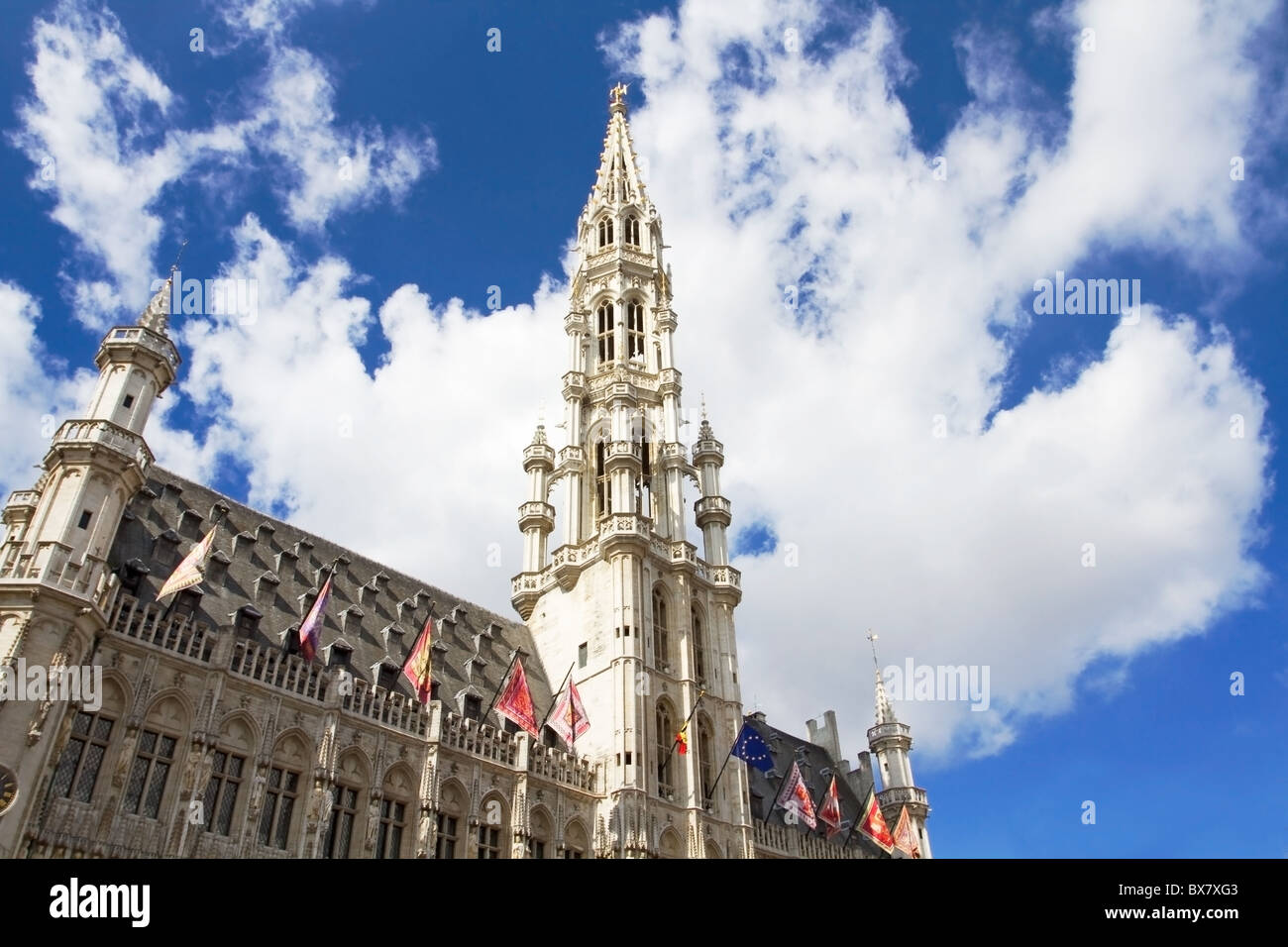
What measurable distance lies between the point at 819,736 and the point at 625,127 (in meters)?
50.4

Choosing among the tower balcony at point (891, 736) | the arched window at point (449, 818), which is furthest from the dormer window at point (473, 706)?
the tower balcony at point (891, 736)

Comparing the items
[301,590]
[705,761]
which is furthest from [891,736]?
[301,590]

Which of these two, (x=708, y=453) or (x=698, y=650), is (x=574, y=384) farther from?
(x=698, y=650)

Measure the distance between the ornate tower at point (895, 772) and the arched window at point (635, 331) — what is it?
Answer: 28882 mm

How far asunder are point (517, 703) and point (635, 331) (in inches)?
1266

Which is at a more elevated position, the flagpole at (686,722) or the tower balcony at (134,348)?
the tower balcony at (134,348)

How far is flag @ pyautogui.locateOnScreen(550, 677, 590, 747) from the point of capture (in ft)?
127

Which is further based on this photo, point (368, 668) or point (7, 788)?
point (368, 668)

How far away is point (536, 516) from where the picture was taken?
54656mm

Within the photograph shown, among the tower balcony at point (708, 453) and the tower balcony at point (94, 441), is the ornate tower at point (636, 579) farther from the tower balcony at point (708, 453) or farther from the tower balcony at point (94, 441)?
the tower balcony at point (94, 441)

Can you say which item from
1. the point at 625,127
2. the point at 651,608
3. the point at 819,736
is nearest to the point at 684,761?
the point at 651,608

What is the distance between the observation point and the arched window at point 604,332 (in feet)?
203

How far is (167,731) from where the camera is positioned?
29469 millimetres
